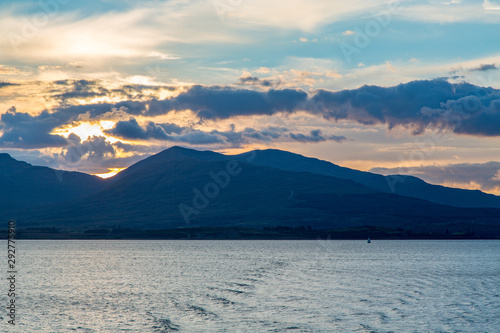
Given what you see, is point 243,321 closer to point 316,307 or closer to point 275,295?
point 316,307

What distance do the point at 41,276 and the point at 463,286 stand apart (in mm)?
82106

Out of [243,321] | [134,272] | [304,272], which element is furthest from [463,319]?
[134,272]

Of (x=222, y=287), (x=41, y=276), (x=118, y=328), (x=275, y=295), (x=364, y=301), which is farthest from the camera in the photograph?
(x=41, y=276)

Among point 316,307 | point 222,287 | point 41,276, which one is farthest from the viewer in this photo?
point 41,276

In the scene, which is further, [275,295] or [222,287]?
[222,287]

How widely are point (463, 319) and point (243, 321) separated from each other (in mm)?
24591

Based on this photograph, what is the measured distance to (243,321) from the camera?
60.8 m

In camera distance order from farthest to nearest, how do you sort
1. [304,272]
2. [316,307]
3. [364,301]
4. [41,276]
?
[304,272]
[41,276]
[364,301]
[316,307]

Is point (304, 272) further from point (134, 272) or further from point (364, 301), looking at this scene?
point (364, 301)

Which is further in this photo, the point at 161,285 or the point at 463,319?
the point at 161,285

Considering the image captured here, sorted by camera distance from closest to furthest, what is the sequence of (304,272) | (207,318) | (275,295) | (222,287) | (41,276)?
(207,318) < (275,295) < (222,287) < (41,276) < (304,272)

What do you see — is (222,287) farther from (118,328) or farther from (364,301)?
(118,328)

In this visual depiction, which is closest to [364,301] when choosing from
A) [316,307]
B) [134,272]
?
[316,307]

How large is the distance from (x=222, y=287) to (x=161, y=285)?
11.9 meters
